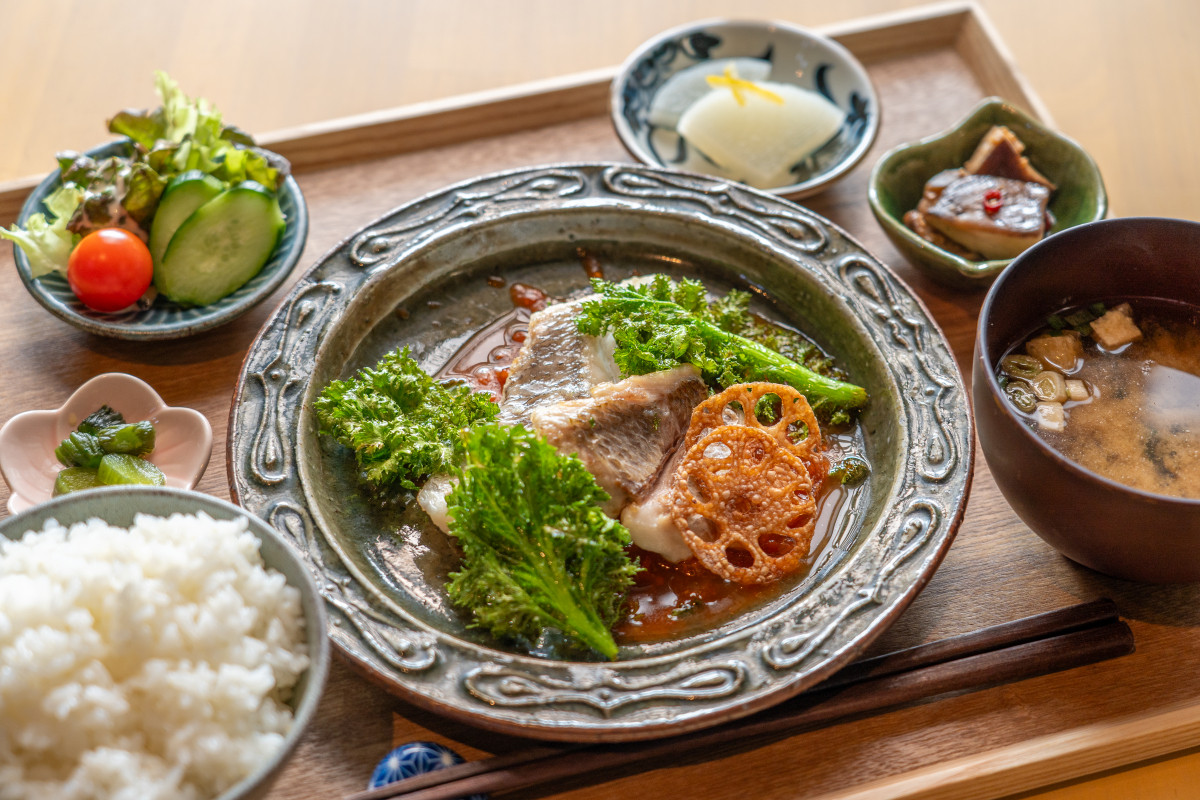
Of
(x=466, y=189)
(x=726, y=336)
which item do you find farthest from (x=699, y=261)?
(x=466, y=189)

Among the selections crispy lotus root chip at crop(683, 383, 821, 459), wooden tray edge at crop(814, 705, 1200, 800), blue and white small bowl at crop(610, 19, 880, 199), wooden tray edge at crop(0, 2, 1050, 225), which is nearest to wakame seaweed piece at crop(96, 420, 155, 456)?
wooden tray edge at crop(0, 2, 1050, 225)

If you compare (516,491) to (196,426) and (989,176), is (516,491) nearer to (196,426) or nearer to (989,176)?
(196,426)

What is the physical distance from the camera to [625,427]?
2.88 m

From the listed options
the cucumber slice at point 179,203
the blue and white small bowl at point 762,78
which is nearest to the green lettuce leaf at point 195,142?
the cucumber slice at point 179,203

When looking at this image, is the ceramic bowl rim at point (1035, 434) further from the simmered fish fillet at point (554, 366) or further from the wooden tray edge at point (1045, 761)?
the simmered fish fillet at point (554, 366)

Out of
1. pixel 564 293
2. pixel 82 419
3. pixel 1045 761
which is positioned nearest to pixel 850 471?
pixel 1045 761

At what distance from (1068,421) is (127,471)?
2.75 m

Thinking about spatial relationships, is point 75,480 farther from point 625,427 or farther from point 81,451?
point 625,427

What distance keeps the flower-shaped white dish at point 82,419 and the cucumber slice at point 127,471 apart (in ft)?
0.18

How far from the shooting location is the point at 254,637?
82.4 inches

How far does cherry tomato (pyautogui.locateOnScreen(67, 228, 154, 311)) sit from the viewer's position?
3238 mm

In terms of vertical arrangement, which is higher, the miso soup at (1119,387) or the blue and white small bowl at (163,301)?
the miso soup at (1119,387)

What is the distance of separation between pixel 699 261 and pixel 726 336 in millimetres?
476

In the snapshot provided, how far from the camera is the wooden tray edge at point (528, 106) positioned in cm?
401
